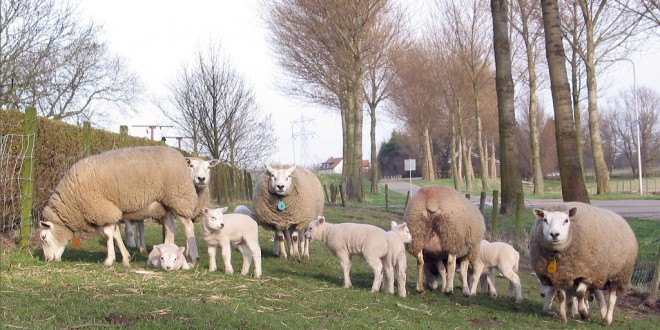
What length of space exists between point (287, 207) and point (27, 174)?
4129mm

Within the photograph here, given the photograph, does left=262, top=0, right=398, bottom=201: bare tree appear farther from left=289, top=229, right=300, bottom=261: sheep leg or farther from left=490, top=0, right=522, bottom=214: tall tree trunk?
left=289, top=229, right=300, bottom=261: sheep leg

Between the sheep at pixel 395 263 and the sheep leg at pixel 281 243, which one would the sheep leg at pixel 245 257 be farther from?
the sheep leg at pixel 281 243

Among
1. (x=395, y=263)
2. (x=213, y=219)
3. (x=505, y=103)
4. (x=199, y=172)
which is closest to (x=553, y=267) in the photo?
(x=395, y=263)

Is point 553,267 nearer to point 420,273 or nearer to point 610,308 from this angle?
point 610,308

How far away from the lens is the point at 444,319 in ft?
28.0

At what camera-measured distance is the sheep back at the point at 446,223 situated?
10.6 meters

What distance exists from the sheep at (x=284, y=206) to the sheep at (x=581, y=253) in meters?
4.64

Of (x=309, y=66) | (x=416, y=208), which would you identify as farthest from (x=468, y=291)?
(x=309, y=66)

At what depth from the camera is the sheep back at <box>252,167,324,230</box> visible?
12.8m

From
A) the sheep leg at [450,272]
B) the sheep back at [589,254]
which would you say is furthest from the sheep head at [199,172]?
the sheep back at [589,254]

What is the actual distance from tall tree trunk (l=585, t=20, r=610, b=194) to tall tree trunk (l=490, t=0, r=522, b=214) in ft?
49.9

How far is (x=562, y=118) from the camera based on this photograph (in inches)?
650

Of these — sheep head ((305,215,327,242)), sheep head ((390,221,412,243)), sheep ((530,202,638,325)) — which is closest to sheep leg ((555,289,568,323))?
sheep ((530,202,638,325))

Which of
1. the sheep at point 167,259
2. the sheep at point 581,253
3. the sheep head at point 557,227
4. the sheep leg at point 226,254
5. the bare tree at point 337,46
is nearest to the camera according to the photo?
the sheep head at point 557,227
